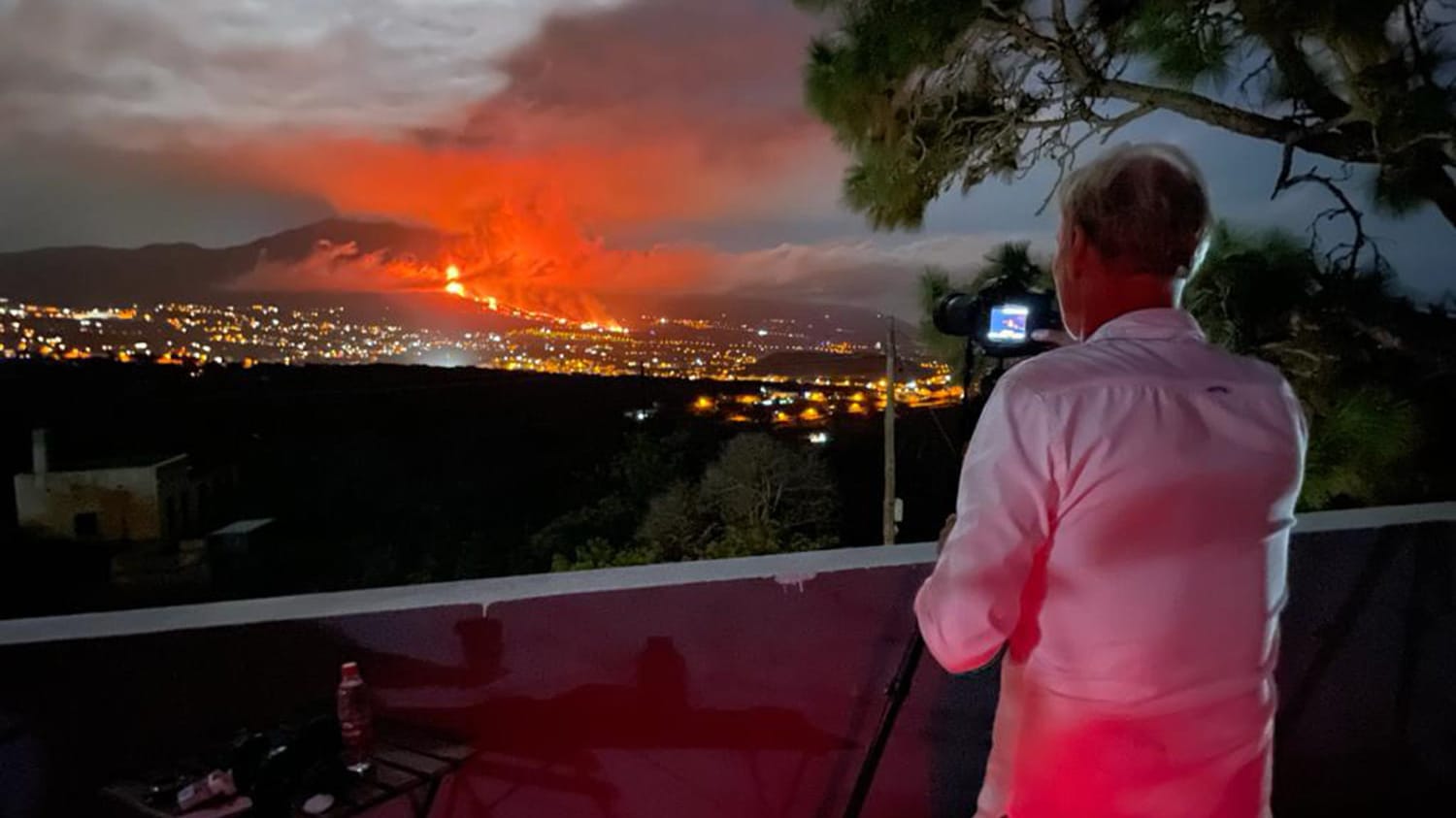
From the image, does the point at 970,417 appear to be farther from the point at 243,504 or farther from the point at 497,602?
the point at 243,504

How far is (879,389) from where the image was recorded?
562 inches

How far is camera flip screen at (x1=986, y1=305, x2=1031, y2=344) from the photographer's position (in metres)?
1.45

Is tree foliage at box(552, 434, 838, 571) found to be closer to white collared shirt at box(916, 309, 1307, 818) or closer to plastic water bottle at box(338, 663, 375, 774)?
plastic water bottle at box(338, 663, 375, 774)

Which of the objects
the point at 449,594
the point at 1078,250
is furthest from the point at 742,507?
the point at 1078,250

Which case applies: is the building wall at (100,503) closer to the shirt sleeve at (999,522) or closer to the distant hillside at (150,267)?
the distant hillside at (150,267)

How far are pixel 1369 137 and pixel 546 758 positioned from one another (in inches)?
110

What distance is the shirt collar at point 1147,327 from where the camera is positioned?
998mm

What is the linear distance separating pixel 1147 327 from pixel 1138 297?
31 millimetres

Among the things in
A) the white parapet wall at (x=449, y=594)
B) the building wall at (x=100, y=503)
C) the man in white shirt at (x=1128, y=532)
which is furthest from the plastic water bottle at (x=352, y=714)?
the building wall at (x=100, y=503)

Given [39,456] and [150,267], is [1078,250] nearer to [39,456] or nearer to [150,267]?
[39,456]

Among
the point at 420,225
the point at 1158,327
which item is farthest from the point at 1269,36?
the point at 420,225

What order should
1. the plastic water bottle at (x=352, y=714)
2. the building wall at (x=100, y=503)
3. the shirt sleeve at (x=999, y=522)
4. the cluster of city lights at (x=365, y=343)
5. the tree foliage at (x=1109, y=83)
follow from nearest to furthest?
the shirt sleeve at (x=999, y=522) → the plastic water bottle at (x=352, y=714) → the tree foliage at (x=1109, y=83) → the cluster of city lights at (x=365, y=343) → the building wall at (x=100, y=503)

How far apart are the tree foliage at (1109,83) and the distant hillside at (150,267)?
1429 centimetres

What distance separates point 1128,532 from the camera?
3.15 feet
